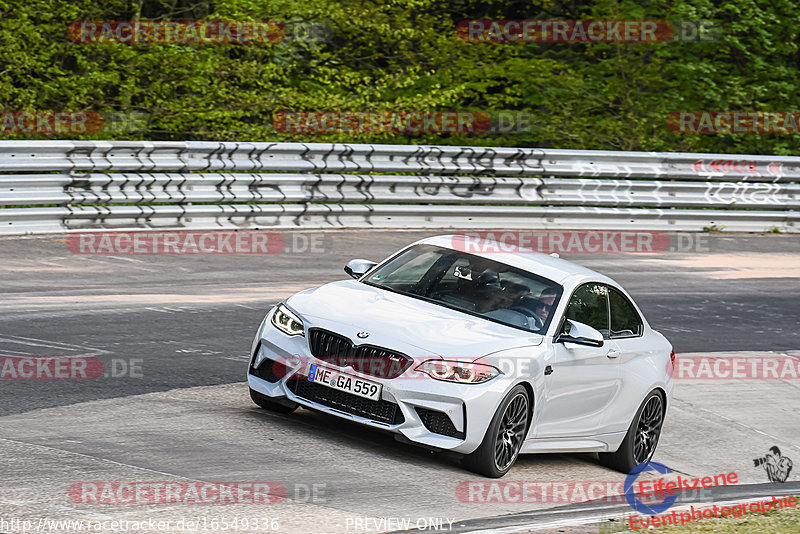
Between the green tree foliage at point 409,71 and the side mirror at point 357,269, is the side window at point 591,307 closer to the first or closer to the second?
the side mirror at point 357,269

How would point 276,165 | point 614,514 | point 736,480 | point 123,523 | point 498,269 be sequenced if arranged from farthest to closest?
1. point 276,165
2. point 736,480
3. point 498,269
4. point 614,514
5. point 123,523

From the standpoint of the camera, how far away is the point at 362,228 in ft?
63.6

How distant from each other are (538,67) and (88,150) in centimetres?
1278

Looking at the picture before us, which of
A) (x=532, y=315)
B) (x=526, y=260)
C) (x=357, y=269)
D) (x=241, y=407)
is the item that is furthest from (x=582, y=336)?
(x=241, y=407)

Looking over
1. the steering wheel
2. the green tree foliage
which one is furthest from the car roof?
the green tree foliage

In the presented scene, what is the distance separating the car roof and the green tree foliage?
13.0m

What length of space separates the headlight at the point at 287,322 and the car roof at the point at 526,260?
4.38 ft

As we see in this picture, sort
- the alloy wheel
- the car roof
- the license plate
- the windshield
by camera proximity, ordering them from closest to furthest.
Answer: the license plate, the alloy wheel, the windshield, the car roof

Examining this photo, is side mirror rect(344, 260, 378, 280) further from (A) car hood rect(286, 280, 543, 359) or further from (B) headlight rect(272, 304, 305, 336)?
(B) headlight rect(272, 304, 305, 336)

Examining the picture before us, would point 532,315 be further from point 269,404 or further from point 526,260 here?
point 269,404

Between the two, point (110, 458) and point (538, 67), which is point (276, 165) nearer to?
point (538, 67)

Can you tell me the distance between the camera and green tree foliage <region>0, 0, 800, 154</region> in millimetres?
21234

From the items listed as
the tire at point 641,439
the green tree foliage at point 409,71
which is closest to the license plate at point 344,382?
the tire at point 641,439

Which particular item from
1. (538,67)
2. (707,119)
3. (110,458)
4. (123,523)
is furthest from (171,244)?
(707,119)
